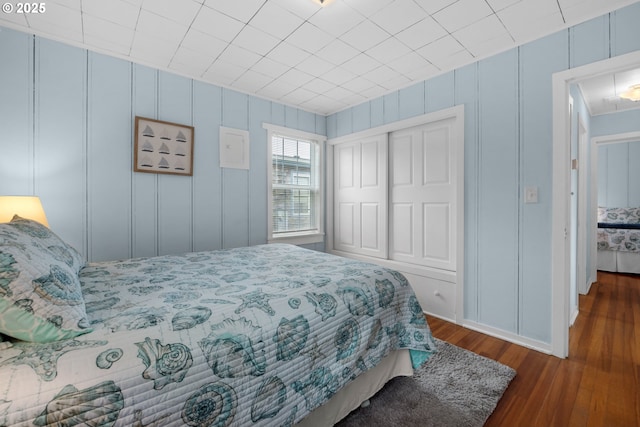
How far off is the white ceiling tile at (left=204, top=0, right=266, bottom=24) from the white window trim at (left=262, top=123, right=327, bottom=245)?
1.50m

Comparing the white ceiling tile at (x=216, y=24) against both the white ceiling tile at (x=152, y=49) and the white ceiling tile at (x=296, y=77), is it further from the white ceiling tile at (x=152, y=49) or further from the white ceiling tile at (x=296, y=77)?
the white ceiling tile at (x=296, y=77)

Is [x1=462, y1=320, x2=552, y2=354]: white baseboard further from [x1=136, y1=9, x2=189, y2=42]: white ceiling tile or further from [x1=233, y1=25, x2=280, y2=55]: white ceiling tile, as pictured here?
[x1=136, y1=9, x2=189, y2=42]: white ceiling tile

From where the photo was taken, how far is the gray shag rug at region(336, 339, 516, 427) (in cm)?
Result: 149

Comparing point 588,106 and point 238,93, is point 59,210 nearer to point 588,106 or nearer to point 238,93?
point 238,93

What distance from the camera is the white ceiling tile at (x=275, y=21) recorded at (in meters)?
1.92

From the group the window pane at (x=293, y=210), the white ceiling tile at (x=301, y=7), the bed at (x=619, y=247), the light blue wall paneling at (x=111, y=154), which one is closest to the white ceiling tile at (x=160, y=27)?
the light blue wall paneling at (x=111, y=154)

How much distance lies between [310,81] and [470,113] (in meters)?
1.62

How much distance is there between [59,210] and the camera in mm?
2256

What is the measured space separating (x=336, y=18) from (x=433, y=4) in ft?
2.14

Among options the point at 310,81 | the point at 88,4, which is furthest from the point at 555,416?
the point at 88,4

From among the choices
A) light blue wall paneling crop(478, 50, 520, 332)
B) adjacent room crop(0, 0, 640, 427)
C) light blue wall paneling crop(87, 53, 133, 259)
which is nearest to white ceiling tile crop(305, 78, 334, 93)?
adjacent room crop(0, 0, 640, 427)

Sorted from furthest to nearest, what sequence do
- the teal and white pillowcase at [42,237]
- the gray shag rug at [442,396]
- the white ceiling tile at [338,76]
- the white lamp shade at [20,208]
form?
the white ceiling tile at [338,76], the white lamp shade at [20,208], the gray shag rug at [442,396], the teal and white pillowcase at [42,237]

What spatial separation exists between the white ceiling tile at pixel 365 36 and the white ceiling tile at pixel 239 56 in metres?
0.83

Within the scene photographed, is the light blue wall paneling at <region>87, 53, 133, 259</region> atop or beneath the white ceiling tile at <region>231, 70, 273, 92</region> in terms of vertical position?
beneath
